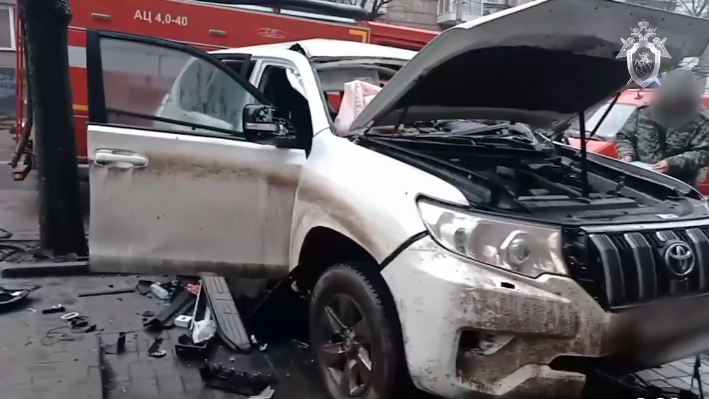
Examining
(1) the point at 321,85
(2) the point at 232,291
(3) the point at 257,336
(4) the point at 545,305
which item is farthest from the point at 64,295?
(4) the point at 545,305

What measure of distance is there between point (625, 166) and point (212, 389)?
277 cm

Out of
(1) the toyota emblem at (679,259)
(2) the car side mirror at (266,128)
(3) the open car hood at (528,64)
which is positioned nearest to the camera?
(1) the toyota emblem at (679,259)

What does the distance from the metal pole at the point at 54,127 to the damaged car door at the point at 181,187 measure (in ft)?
7.15

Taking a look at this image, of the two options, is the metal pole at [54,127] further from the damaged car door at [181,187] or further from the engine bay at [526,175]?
the engine bay at [526,175]

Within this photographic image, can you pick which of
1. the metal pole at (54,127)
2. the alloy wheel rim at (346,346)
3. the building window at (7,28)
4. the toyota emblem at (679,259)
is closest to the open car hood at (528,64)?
the alloy wheel rim at (346,346)

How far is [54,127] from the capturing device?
233 inches

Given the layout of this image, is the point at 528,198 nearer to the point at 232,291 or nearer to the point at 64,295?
the point at 232,291

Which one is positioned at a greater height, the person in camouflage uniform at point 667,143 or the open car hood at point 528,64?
the open car hood at point 528,64

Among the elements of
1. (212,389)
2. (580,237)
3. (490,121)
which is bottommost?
(212,389)

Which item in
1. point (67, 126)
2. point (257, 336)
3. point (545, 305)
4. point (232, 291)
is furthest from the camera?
point (67, 126)

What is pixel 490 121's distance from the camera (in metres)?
4.27

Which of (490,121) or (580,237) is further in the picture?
(490,121)

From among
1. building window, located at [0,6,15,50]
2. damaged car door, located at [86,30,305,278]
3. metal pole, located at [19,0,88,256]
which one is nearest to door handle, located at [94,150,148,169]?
damaged car door, located at [86,30,305,278]

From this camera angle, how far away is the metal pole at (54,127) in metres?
5.75
